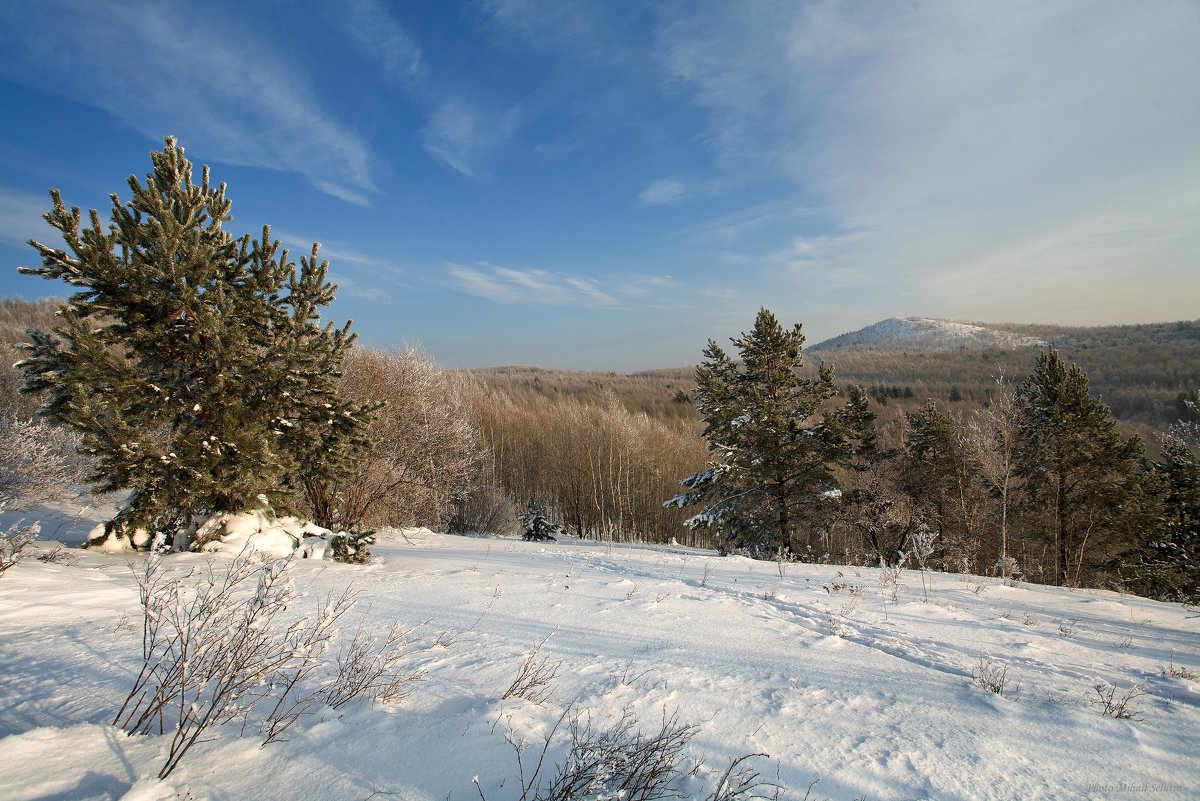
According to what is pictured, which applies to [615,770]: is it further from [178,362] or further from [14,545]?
[178,362]

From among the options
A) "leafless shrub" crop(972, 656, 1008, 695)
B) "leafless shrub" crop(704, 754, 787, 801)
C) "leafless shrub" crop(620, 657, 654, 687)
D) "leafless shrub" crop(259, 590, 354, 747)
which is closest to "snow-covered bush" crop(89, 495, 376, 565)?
"leafless shrub" crop(259, 590, 354, 747)

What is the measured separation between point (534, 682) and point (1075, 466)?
24.4 m

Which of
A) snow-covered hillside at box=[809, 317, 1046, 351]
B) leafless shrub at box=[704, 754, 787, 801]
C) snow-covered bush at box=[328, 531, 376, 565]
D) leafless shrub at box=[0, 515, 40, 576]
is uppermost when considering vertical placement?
snow-covered hillside at box=[809, 317, 1046, 351]

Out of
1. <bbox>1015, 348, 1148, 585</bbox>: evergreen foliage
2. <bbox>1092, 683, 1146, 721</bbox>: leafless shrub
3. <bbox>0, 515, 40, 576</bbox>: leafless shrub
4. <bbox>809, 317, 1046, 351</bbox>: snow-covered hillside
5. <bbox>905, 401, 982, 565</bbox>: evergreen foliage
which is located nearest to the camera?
<bbox>1092, 683, 1146, 721</bbox>: leafless shrub

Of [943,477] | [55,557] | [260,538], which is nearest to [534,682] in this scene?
[260,538]

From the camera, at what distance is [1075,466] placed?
1909 cm

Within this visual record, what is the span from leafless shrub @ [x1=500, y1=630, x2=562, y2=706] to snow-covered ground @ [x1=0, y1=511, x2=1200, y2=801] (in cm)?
6

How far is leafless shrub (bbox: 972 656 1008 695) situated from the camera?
336 cm

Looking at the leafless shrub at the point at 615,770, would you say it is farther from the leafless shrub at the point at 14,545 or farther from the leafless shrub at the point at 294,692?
the leafless shrub at the point at 14,545

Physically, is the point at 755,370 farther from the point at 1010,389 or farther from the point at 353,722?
the point at 353,722

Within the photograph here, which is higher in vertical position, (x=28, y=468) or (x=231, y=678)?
(x=28, y=468)

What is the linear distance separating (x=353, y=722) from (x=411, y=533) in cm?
1150

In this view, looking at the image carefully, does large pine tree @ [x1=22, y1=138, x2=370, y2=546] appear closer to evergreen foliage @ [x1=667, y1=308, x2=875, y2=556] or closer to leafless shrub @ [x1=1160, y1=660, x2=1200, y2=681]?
leafless shrub @ [x1=1160, y1=660, x2=1200, y2=681]

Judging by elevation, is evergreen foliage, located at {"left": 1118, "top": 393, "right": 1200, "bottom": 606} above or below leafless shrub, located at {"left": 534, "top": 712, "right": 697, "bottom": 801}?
below
